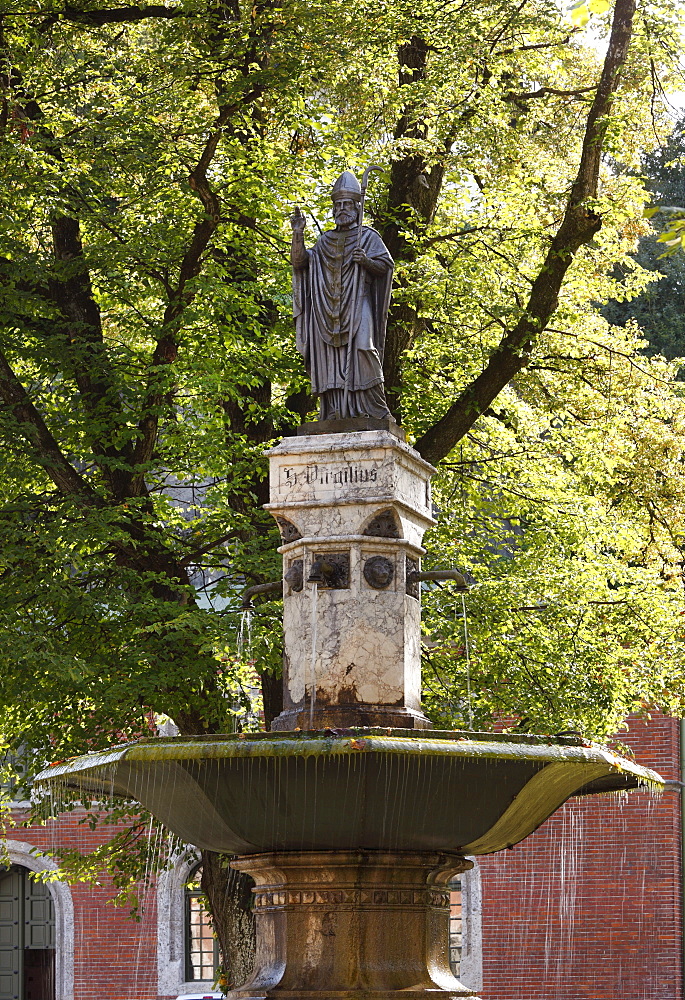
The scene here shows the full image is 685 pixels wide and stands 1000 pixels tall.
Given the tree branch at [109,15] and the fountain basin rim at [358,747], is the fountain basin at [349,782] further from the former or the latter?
the tree branch at [109,15]

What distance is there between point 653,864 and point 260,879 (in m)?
A: 13.6

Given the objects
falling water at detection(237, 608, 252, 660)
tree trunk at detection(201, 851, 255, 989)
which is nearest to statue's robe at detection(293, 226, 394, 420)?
falling water at detection(237, 608, 252, 660)


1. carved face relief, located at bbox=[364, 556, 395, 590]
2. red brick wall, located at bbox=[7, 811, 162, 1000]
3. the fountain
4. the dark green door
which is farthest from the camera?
the dark green door

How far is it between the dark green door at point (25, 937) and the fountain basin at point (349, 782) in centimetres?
1768

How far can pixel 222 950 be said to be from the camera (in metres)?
14.5

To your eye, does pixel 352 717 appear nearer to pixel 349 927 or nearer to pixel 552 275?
pixel 349 927

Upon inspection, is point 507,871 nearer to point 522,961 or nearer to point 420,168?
point 522,961

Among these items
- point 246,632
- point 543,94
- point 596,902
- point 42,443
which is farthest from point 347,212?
point 596,902

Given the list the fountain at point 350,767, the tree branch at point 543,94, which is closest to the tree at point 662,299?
the tree branch at point 543,94

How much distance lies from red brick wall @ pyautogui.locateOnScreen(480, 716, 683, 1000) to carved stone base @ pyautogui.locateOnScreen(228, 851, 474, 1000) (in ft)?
41.6

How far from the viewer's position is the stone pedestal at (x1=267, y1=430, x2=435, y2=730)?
9.05 m

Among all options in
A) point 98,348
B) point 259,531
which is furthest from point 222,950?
point 98,348

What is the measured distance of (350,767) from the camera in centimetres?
767

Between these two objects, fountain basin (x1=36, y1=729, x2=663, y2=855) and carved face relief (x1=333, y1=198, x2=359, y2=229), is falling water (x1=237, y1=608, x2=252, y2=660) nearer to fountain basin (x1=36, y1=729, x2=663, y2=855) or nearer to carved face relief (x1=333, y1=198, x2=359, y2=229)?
carved face relief (x1=333, y1=198, x2=359, y2=229)
